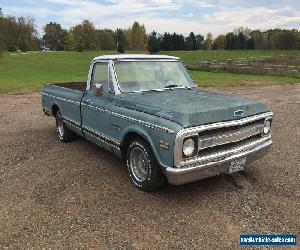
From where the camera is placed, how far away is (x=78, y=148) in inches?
296

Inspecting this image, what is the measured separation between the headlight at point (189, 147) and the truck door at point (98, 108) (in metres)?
1.67

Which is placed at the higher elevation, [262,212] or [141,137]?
[141,137]

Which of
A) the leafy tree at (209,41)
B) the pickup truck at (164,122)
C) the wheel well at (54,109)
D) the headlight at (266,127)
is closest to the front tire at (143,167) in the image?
the pickup truck at (164,122)

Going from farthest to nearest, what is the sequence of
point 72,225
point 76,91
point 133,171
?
point 76,91
point 133,171
point 72,225

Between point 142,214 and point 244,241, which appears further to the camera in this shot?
point 142,214

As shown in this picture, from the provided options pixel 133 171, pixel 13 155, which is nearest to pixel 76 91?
pixel 13 155

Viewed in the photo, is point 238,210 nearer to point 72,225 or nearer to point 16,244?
point 72,225

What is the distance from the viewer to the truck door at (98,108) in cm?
579

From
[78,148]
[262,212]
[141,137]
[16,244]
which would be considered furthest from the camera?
[78,148]

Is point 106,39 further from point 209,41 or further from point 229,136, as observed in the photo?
point 229,136

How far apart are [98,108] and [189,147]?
222 centimetres

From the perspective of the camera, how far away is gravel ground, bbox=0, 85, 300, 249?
401 cm

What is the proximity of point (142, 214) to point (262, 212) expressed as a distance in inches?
63.3

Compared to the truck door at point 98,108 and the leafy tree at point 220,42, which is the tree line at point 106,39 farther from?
the truck door at point 98,108
